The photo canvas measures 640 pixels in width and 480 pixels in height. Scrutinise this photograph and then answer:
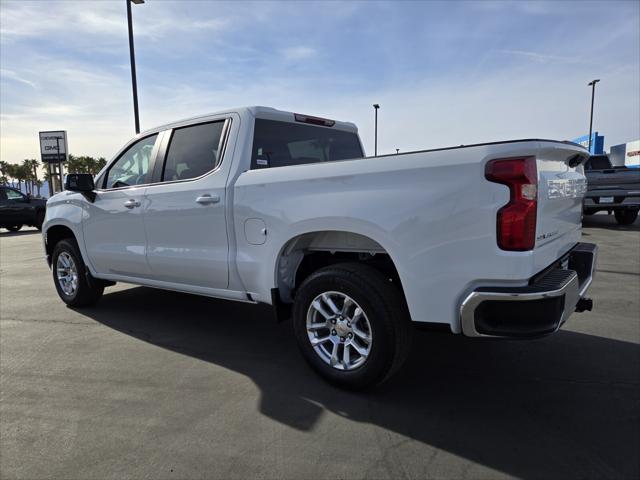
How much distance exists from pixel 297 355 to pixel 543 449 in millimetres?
1971

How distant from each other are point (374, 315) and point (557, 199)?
1.30 m

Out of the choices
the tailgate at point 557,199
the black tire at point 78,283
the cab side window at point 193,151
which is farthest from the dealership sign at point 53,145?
the tailgate at point 557,199

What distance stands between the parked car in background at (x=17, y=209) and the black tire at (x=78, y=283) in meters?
14.0

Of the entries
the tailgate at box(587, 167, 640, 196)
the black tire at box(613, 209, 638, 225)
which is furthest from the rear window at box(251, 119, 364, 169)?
the black tire at box(613, 209, 638, 225)

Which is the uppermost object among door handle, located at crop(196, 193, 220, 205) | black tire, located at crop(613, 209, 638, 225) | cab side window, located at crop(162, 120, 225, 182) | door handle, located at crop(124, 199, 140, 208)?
cab side window, located at crop(162, 120, 225, 182)

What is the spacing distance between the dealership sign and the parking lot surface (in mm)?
31209

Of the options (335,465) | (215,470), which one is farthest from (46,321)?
(335,465)

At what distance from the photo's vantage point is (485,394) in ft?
10.0

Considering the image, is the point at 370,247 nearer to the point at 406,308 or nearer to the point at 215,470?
the point at 406,308

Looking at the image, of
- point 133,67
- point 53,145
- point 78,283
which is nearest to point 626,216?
point 78,283

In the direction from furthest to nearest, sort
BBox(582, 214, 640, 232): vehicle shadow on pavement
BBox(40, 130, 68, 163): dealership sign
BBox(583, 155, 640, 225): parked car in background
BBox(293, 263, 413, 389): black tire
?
BBox(40, 130, 68, 163): dealership sign, BBox(582, 214, 640, 232): vehicle shadow on pavement, BBox(583, 155, 640, 225): parked car in background, BBox(293, 263, 413, 389): black tire

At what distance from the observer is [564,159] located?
291cm

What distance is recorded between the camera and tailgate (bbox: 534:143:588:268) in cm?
252

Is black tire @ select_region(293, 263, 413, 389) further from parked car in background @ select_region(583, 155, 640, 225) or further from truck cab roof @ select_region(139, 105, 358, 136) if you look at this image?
parked car in background @ select_region(583, 155, 640, 225)
